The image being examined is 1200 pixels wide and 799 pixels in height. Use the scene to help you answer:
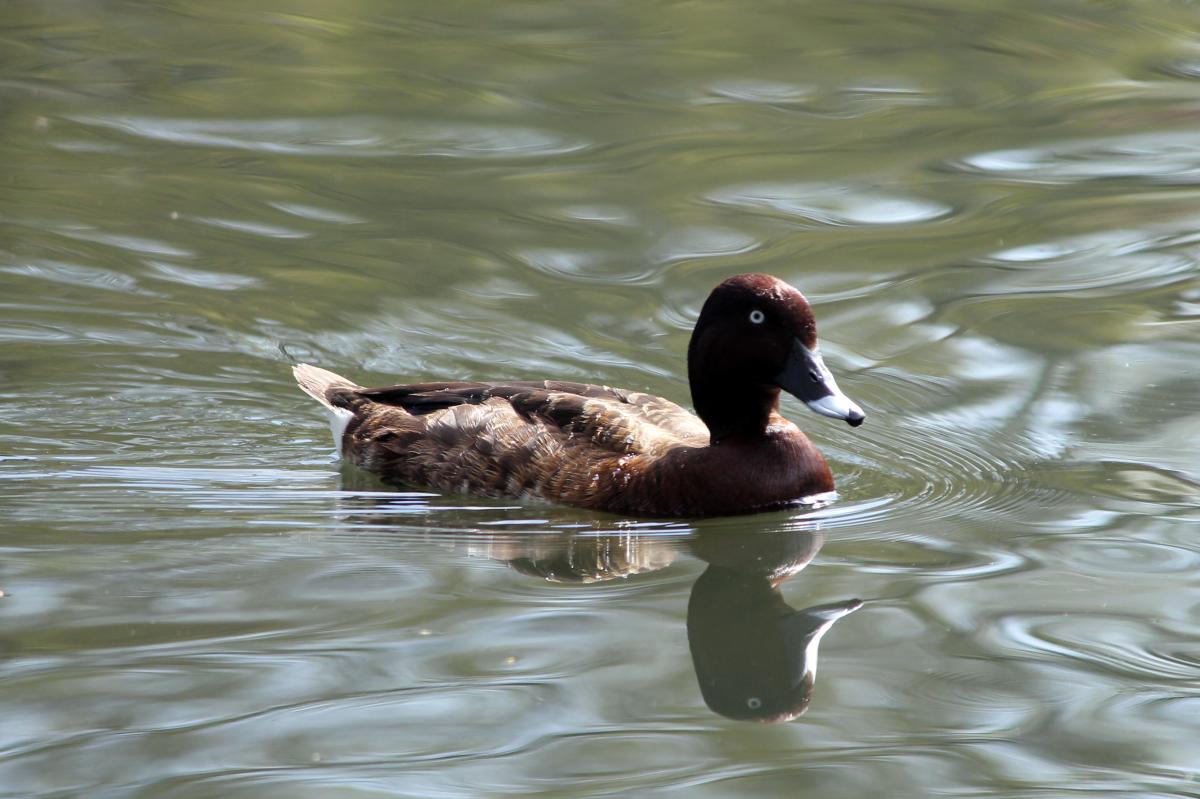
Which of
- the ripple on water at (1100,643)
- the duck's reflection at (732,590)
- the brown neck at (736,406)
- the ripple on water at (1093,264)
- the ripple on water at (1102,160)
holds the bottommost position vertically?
the duck's reflection at (732,590)

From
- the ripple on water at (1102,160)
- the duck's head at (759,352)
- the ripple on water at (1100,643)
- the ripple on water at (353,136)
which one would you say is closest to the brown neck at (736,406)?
the duck's head at (759,352)

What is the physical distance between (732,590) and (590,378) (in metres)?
3.03

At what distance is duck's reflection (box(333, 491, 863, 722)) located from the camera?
545 cm

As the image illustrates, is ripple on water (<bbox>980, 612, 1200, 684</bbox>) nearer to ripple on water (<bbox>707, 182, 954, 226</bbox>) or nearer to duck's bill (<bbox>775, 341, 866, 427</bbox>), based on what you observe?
duck's bill (<bbox>775, 341, 866, 427</bbox>)

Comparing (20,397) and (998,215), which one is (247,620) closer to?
(20,397)

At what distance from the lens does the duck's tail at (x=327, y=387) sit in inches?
335

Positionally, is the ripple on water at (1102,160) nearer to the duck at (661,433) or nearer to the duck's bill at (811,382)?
the duck at (661,433)

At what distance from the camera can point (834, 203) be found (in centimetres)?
1127

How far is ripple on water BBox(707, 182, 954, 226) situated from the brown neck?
3.72 meters

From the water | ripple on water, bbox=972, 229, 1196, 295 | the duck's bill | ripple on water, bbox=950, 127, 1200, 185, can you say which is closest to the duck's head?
the duck's bill

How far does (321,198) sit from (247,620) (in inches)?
230

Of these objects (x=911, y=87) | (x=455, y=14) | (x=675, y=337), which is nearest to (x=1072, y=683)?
(x=675, y=337)

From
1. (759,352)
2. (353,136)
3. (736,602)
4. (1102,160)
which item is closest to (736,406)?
(759,352)

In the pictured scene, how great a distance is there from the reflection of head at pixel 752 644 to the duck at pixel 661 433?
2.60 feet
